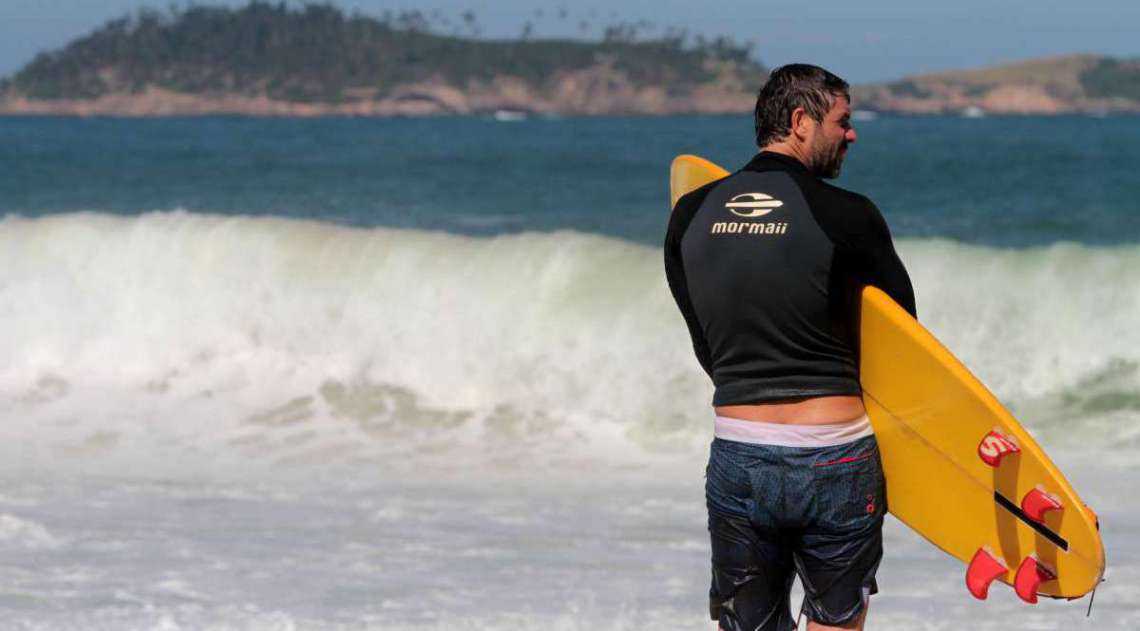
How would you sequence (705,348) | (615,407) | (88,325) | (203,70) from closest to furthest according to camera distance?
(705,348) < (615,407) < (88,325) < (203,70)

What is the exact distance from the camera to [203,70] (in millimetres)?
140000

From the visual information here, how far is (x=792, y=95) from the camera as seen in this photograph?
9.32ft

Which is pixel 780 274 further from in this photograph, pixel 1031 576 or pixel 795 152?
pixel 1031 576

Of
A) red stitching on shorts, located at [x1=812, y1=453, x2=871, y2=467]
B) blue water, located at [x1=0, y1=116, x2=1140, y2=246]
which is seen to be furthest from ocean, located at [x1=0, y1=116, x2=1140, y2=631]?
blue water, located at [x1=0, y1=116, x2=1140, y2=246]

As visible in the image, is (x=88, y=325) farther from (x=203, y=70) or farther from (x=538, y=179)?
(x=203, y=70)

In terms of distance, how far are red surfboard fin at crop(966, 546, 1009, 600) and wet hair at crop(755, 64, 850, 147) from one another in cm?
88

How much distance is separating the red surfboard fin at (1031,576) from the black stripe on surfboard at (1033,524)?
0.17 feet

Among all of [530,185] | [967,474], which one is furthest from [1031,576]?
[530,185]

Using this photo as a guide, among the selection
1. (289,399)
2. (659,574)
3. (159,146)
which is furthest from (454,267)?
(159,146)

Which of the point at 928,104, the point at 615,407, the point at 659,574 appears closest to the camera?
the point at 659,574

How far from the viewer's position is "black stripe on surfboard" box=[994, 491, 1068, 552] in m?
2.95

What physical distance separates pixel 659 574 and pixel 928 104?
152 meters

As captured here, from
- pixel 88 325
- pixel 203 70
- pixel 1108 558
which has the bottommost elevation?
pixel 1108 558

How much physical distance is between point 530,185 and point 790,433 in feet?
101
